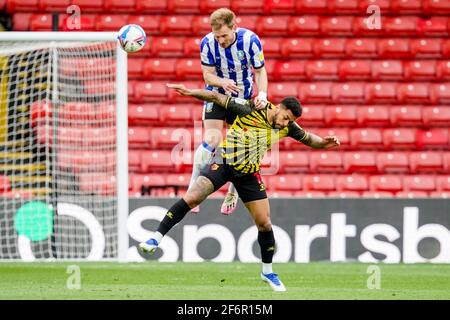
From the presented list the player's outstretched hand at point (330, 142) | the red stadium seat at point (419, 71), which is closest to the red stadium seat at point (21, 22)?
the red stadium seat at point (419, 71)

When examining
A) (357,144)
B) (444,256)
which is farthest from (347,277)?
(357,144)

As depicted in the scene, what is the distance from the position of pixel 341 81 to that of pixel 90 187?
5.19m

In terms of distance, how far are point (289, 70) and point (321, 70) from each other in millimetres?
499

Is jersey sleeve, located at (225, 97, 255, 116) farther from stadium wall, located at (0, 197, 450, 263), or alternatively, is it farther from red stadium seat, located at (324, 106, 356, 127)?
red stadium seat, located at (324, 106, 356, 127)

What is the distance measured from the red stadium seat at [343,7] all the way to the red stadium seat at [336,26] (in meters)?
0.13

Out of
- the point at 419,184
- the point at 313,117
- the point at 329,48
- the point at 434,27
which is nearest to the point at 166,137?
the point at 313,117

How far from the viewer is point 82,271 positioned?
1142cm

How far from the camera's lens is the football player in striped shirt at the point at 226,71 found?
10.3 metres

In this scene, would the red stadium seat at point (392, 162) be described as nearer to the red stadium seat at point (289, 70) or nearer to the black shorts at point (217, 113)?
the red stadium seat at point (289, 70)

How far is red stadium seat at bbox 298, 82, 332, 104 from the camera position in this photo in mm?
16922

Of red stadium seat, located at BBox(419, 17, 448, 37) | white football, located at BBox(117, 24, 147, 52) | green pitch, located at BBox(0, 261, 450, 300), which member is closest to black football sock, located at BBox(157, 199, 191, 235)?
green pitch, located at BBox(0, 261, 450, 300)

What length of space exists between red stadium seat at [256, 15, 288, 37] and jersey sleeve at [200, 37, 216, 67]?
22.7 feet

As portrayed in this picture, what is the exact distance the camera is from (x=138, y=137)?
1633 centimetres

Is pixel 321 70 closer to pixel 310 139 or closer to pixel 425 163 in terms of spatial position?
pixel 425 163
